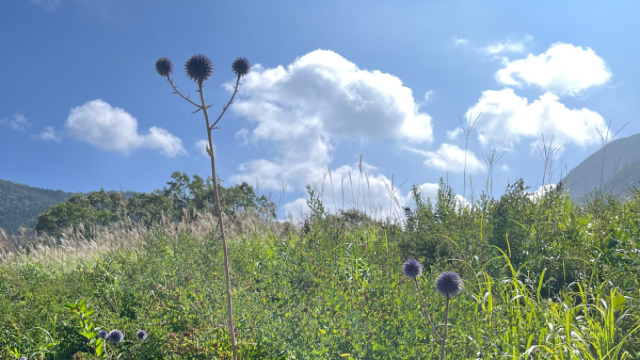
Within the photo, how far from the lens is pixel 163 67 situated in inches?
97.5

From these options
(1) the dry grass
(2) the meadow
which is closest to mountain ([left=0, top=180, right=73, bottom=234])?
(1) the dry grass

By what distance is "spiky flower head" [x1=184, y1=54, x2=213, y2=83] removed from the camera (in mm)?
2398

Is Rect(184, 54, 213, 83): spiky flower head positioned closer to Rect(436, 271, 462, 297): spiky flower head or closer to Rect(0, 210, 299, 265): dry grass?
Rect(436, 271, 462, 297): spiky flower head

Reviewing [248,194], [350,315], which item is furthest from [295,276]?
[248,194]

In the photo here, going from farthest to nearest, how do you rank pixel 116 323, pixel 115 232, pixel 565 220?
pixel 115 232
pixel 565 220
pixel 116 323

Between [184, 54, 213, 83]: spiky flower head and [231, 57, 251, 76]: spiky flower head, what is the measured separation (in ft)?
0.53

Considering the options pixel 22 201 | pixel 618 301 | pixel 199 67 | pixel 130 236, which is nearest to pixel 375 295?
pixel 618 301

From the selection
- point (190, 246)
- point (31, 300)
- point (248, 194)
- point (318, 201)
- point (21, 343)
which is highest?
point (248, 194)

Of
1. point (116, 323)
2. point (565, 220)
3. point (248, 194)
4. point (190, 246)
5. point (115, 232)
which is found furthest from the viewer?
point (248, 194)

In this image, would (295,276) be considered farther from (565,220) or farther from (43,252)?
(43,252)

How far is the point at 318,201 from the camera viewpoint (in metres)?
5.31

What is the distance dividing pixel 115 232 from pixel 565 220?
1031 centimetres

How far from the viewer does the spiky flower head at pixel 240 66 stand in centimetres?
260

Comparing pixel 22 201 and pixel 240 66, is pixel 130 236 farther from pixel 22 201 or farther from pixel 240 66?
pixel 22 201
